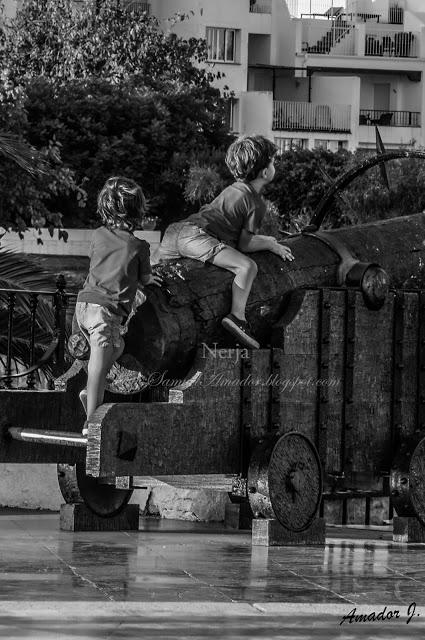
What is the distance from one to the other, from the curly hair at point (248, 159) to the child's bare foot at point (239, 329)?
810 millimetres

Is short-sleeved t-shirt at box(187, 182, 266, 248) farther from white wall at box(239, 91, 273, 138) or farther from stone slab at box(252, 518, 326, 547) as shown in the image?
white wall at box(239, 91, 273, 138)

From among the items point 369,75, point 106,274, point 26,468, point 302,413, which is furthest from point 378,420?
point 369,75

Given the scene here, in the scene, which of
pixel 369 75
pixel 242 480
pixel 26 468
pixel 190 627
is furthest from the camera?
pixel 369 75

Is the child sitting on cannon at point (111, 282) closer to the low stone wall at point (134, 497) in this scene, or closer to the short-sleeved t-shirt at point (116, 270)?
the short-sleeved t-shirt at point (116, 270)

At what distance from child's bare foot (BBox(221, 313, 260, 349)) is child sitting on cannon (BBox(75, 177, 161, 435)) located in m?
0.41

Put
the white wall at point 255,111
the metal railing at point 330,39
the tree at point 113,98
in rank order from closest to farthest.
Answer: the tree at point 113,98 → the white wall at point 255,111 → the metal railing at point 330,39

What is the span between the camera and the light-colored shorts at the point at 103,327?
24.7 ft

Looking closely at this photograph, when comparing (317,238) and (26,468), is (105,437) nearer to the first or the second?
(317,238)

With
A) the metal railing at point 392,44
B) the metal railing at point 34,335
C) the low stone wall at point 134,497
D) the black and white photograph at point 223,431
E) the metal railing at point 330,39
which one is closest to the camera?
the black and white photograph at point 223,431

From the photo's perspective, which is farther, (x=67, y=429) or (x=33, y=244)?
(x=33, y=244)

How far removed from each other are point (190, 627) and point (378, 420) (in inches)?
129

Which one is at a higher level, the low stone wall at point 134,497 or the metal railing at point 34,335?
the metal railing at point 34,335

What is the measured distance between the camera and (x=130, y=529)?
884 cm

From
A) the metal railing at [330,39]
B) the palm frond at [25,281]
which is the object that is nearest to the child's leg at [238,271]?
the palm frond at [25,281]
